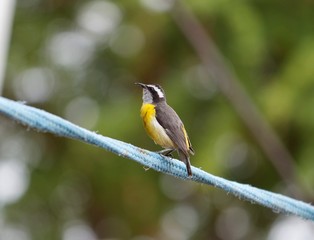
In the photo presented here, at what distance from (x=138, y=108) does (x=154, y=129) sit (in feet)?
17.8

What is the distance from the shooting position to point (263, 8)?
36.9ft

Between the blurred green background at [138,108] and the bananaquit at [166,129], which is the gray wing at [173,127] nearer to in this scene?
the bananaquit at [166,129]

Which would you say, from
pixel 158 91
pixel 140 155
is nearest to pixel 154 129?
pixel 158 91

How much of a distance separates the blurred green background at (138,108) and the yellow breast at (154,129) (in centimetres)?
433

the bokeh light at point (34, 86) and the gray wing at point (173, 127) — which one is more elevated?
the gray wing at point (173, 127)

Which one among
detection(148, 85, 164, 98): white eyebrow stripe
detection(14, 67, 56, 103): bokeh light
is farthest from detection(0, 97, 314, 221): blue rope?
detection(14, 67, 56, 103): bokeh light

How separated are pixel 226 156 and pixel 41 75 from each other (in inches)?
115

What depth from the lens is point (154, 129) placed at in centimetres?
557

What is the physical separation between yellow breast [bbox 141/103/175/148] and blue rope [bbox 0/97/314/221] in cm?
86

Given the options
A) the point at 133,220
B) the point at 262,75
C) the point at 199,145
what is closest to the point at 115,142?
the point at 199,145

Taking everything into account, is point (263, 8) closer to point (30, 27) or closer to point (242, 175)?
point (242, 175)

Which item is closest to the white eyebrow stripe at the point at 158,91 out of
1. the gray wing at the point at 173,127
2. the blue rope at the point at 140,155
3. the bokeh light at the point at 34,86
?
the gray wing at the point at 173,127

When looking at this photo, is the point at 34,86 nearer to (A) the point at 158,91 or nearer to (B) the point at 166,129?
(A) the point at 158,91

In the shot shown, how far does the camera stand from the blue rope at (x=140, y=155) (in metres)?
3.38
